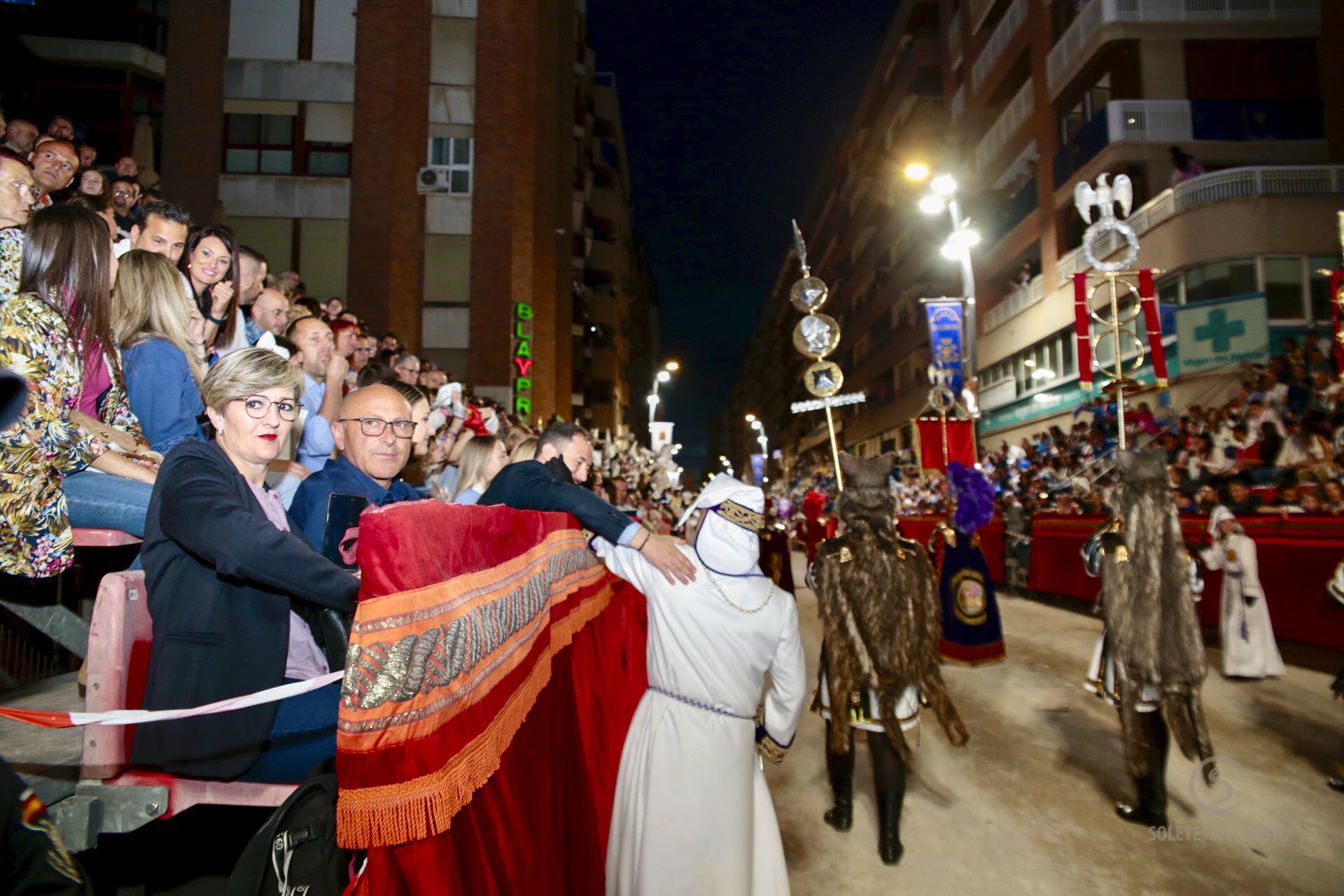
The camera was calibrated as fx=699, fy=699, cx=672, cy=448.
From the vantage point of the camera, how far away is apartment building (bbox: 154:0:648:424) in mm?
19719

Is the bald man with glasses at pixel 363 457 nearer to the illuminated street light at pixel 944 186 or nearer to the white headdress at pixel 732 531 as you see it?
the white headdress at pixel 732 531

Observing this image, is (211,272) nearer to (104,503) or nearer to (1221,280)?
(104,503)

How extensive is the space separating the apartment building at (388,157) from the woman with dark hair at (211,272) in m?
16.2

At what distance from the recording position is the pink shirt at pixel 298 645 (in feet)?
7.77

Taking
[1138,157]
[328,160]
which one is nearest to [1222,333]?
[1138,157]

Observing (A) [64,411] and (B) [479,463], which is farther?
(B) [479,463]

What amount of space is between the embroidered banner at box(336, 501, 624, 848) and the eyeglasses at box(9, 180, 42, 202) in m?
2.84

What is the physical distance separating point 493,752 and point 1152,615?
430 centimetres

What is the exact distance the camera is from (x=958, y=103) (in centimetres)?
3309

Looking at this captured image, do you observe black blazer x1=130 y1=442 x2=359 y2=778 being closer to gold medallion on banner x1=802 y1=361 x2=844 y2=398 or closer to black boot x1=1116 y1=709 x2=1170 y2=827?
black boot x1=1116 y1=709 x2=1170 y2=827

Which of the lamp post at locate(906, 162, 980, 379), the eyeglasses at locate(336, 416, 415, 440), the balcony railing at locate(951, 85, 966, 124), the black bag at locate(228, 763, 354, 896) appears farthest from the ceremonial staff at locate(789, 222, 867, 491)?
the balcony railing at locate(951, 85, 966, 124)

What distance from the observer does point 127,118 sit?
23797mm

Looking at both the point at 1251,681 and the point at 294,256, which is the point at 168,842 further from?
the point at 294,256

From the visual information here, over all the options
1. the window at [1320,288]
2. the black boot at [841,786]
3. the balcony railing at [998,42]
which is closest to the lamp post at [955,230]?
the window at [1320,288]
